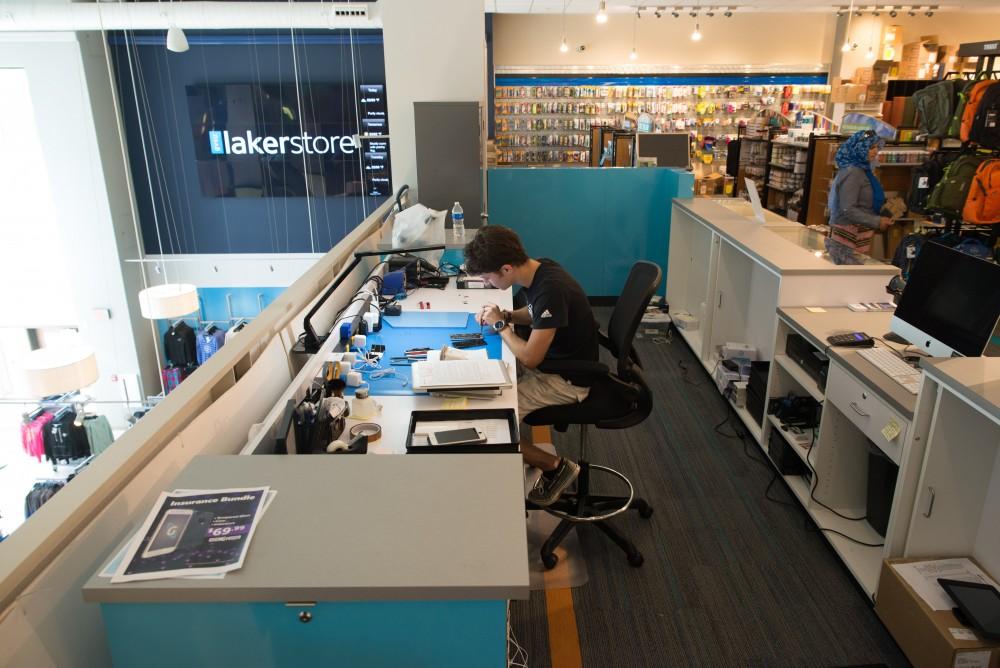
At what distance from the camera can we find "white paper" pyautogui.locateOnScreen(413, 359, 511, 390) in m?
2.39

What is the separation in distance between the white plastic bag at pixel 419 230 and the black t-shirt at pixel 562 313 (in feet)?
4.68

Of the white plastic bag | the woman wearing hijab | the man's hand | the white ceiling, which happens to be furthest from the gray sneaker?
the white ceiling

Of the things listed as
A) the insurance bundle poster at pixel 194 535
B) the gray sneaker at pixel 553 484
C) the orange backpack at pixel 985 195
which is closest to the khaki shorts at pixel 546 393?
the gray sneaker at pixel 553 484

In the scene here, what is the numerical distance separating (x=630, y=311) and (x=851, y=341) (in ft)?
3.10

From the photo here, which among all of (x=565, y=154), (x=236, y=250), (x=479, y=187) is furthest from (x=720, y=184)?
(x=236, y=250)

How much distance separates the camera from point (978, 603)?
2.15 m

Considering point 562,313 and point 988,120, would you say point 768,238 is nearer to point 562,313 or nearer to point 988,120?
point 562,313

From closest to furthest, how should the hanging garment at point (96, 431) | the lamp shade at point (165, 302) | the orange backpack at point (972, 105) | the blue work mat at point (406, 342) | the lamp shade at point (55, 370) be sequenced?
the blue work mat at point (406, 342)
the orange backpack at point (972, 105)
the lamp shade at point (55, 370)
the lamp shade at point (165, 302)
the hanging garment at point (96, 431)

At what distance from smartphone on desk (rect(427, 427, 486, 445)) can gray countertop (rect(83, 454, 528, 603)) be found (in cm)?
32

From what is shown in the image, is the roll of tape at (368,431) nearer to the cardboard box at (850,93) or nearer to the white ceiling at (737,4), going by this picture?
the white ceiling at (737,4)

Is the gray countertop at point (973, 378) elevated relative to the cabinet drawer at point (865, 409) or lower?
elevated

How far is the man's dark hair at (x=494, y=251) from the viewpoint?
2.83 m

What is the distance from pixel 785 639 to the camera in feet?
7.99

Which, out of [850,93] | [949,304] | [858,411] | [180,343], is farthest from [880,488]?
[850,93]
